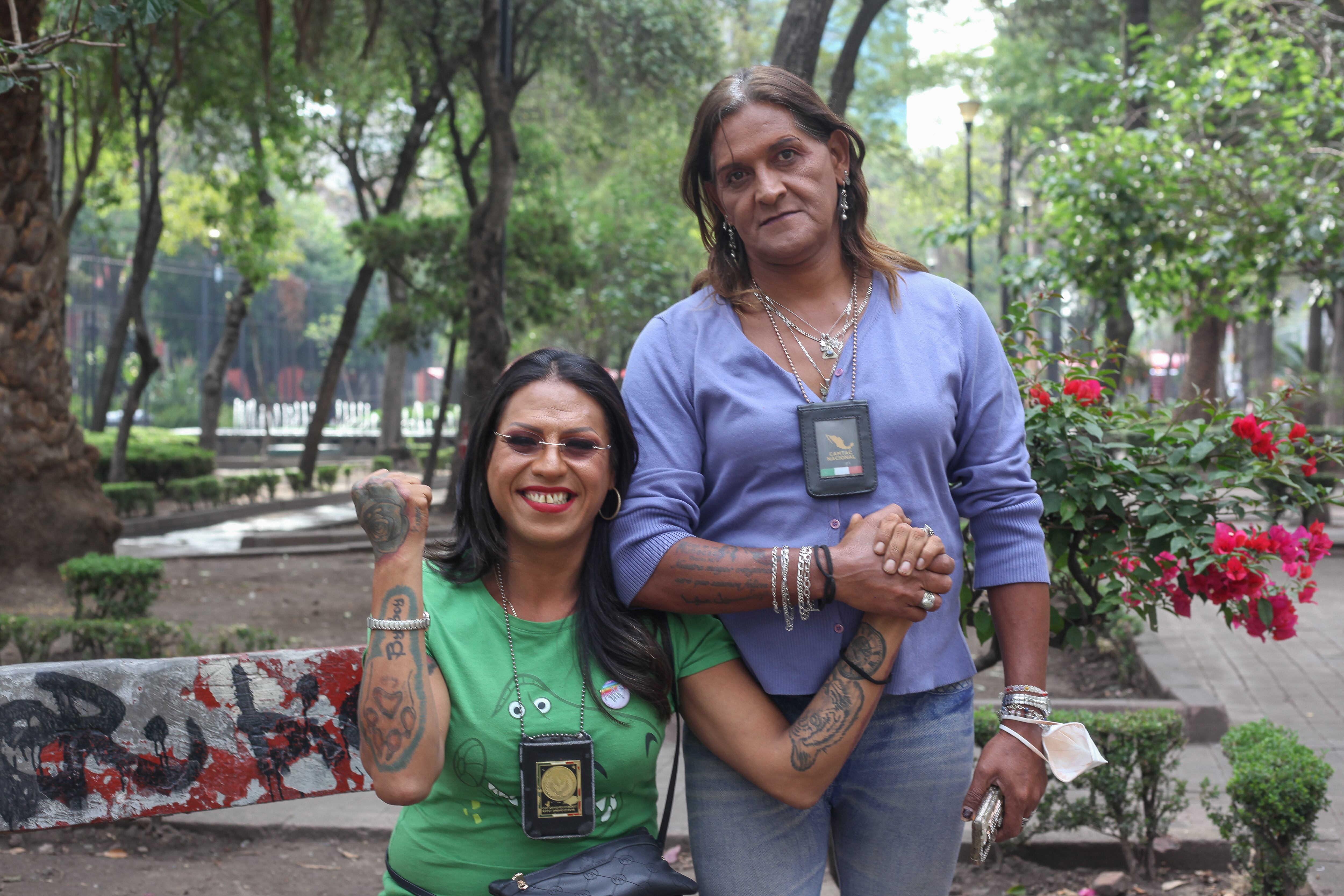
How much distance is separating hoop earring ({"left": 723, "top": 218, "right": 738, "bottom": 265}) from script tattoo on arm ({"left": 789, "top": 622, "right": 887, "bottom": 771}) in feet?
2.54

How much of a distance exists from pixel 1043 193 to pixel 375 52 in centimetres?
981

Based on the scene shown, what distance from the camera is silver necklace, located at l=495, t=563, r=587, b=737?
6.95 feet

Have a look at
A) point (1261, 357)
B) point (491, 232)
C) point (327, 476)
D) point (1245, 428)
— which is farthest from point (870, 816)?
point (1261, 357)

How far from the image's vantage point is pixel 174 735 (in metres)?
2.83

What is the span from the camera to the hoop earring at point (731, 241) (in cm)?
235

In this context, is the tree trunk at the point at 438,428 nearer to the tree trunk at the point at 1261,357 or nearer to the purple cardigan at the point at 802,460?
the tree trunk at the point at 1261,357

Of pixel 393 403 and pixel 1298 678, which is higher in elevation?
pixel 393 403

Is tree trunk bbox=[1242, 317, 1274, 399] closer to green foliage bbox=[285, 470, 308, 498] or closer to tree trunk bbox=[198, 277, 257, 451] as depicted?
green foliage bbox=[285, 470, 308, 498]

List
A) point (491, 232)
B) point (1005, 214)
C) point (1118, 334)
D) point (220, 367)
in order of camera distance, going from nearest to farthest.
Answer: point (491, 232), point (1005, 214), point (1118, 334), point (220, 367)

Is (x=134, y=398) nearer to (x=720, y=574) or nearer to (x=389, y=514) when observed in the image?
(x=389, y=514)

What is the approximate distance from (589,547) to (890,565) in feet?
2.08

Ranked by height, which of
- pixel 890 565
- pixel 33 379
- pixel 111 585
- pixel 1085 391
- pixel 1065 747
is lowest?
pixel 111 585

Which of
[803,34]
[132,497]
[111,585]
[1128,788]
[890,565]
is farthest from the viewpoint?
[132,497]

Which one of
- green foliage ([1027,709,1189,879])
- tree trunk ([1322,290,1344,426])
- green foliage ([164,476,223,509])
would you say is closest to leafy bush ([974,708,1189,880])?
A: green foliage ([1027,709,1189,879])
